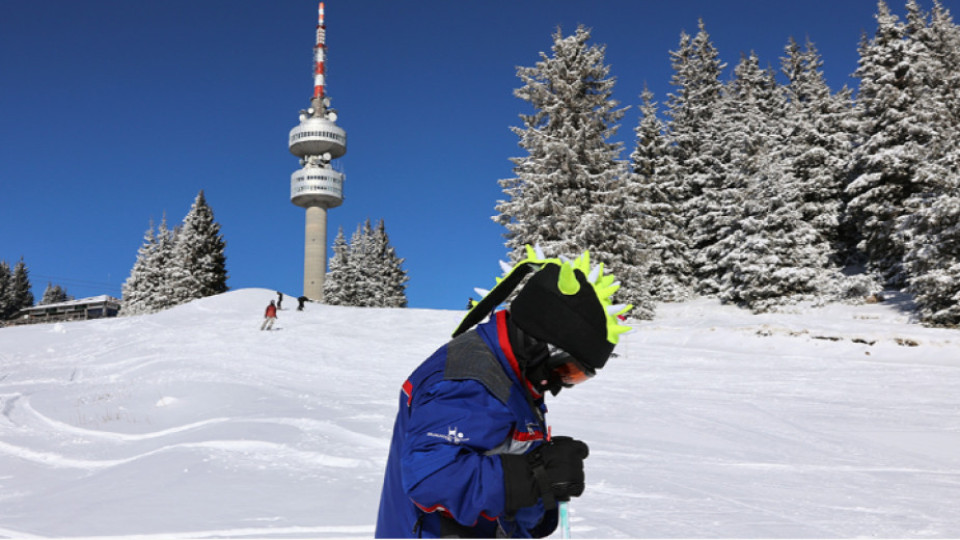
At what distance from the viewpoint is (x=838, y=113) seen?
117ft

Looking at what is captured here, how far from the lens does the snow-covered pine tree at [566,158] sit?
24.7 metres

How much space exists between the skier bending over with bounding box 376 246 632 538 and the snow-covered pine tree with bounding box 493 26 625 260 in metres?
21.3

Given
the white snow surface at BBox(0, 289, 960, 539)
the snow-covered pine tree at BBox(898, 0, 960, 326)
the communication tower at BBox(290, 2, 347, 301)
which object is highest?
the communication tower at BBox(290, 2, 347, 301)

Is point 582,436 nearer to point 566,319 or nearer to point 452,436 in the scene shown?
point 566,319

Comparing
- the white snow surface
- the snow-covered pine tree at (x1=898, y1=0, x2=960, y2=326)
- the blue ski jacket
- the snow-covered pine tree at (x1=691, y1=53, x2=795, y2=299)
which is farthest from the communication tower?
the blue ski jacket

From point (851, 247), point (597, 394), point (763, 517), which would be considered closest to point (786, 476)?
point (763, 517)

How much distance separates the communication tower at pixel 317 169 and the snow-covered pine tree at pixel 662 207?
4010cm

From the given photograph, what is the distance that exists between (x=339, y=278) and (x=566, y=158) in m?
40.3

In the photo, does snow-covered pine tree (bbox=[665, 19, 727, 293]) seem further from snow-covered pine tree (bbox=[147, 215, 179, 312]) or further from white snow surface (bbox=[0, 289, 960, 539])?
snow-covered pine tree (bbox=[147, 215, 179, 312])

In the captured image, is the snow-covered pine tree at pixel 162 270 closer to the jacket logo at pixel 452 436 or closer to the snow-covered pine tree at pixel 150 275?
the snow-covered pine tree at pixel 150 275

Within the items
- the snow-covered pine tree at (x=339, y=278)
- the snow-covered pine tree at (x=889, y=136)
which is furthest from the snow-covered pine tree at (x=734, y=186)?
the snow-covered pine tree at (x=339, y=278)

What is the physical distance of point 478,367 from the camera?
197cm

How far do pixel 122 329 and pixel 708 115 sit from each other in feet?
128

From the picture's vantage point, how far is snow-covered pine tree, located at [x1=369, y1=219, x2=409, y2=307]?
2258 inches
